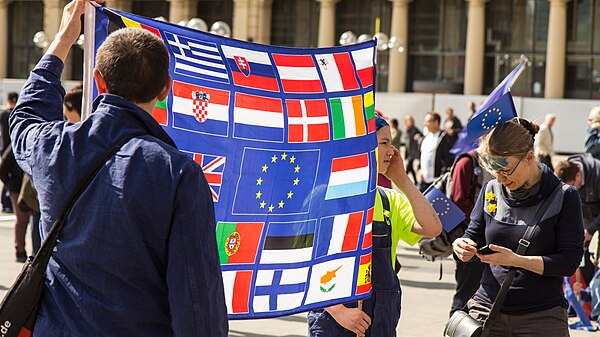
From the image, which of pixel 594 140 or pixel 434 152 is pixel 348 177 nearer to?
pixel 594 140

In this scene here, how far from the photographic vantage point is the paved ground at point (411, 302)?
377 inches

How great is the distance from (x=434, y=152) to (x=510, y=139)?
1262 cm

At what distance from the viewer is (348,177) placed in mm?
4660

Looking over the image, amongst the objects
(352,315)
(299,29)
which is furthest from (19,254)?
(299,29)

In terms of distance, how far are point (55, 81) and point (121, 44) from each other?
22.6 inches

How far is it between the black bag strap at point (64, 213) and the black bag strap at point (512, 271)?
7.91 ft

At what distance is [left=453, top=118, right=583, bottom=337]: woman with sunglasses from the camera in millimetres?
5066

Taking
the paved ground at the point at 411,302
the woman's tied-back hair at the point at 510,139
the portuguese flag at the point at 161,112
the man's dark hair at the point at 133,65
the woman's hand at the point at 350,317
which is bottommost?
the paved ground at the point at 411,302

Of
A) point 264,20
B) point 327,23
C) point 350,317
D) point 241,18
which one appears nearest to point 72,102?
point 350,317

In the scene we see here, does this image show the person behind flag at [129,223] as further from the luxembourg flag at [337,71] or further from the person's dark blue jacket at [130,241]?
the luxembourg flag at [337,71]

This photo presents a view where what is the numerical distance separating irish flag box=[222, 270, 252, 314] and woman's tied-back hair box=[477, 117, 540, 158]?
145 centimetres

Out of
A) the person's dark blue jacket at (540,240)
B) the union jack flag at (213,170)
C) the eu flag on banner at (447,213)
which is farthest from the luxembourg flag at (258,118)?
the eu flag on banner at (447,213)

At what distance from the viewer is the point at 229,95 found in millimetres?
4254

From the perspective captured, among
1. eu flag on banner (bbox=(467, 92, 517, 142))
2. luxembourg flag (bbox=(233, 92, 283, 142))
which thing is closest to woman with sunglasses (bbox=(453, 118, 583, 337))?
eu flag on banner (bbox=(467, 92, 517, 142))
